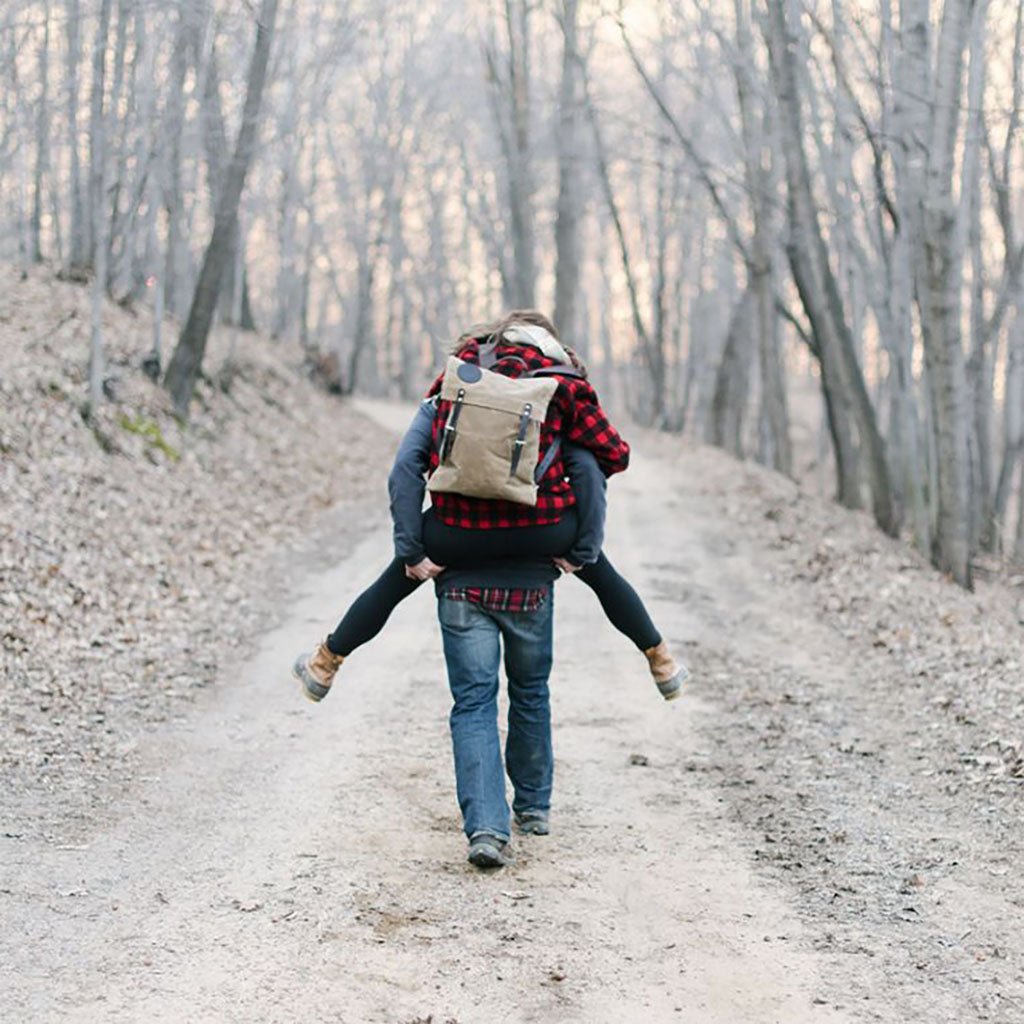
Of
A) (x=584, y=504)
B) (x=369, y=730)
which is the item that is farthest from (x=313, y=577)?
(x=584, y=504)

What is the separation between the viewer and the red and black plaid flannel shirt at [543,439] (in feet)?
15.7

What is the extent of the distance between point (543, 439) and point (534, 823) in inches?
63.7

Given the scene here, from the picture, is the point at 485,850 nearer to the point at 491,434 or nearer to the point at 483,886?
the point at 483,886

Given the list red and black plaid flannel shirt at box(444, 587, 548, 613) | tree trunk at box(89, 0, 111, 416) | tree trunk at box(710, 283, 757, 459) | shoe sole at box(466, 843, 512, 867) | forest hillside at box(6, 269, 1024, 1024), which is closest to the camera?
forest hillside at box(6, 269, 1024, 1024)

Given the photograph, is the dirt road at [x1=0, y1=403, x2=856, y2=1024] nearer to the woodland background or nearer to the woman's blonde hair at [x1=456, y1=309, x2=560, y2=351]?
the woman's blonde hair at [x1=456, y1=309, x2=560, y2=351]

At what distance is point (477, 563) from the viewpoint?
16.0 feet

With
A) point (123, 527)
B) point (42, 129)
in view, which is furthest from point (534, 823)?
point (42, 129)

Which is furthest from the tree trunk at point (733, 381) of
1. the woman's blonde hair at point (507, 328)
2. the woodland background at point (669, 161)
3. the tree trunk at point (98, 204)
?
the woman's blonde hair at point (507, 328)

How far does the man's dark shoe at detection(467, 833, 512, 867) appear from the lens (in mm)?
4707

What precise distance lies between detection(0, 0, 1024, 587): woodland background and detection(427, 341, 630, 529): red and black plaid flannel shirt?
6.88 meters

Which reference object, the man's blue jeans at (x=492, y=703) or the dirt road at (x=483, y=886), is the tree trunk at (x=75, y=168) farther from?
the man's blue jeans at (x=492, y=703)

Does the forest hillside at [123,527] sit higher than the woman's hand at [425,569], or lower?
lower

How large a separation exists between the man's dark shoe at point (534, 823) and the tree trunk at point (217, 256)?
12857 millimetres

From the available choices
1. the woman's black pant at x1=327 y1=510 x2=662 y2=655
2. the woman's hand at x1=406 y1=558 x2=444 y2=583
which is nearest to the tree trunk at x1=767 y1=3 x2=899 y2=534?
the woman's black pant at x1=327 y1=510 x2=662 y2=655
